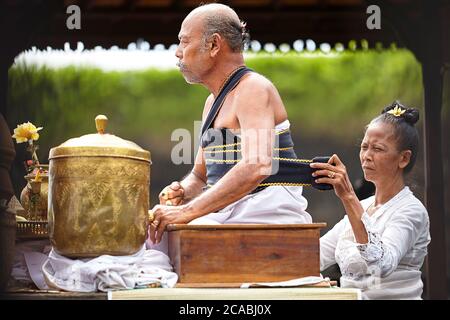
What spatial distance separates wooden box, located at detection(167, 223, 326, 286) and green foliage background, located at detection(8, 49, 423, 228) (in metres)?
1.86

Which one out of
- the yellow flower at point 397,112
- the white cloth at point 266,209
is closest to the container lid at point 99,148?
the white cloth at point 266,209

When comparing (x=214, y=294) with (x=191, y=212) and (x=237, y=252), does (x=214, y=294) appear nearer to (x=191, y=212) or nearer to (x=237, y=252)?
(x=237, y=252)

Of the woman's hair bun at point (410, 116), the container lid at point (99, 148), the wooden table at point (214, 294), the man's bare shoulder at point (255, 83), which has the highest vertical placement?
the man's bare shoulder at point (255, 83)

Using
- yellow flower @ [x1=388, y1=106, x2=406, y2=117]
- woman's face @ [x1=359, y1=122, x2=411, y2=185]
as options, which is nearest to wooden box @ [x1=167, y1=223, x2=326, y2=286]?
woman's face @ [x1=359, y1=122, x2=411, y2=185]

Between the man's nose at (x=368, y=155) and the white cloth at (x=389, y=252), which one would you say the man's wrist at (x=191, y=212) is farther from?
the man's nose at (x=368, y=155)

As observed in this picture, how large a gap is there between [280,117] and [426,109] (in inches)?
89.2

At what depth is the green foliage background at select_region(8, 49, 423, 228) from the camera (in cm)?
517

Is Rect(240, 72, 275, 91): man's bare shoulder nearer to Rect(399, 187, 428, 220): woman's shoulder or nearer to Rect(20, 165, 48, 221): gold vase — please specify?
Rect(399, 187, 428, 220): woman's shoulder

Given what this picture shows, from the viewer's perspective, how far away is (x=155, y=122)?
18.7 feet

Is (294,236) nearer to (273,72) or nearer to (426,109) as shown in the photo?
(426,109)

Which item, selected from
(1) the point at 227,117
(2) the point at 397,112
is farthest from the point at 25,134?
(2) the point at 397,112

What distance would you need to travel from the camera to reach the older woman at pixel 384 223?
124 inches

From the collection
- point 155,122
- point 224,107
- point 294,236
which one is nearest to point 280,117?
point 224,107

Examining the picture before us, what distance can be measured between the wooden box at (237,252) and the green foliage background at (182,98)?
1.86 m
